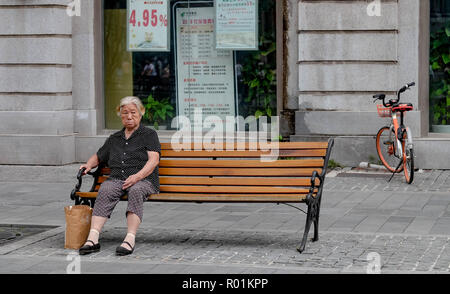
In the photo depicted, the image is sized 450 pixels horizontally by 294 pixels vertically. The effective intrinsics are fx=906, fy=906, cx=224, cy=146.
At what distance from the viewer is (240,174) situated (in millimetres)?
7891

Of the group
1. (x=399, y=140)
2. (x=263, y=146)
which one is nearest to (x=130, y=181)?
(x=263, y=146)

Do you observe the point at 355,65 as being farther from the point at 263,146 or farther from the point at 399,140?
the point at 263,146

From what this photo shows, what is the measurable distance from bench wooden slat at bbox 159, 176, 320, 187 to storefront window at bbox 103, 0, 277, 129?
662 cm

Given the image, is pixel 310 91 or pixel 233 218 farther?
pixel 310 91

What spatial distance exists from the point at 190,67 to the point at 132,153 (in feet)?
23.5

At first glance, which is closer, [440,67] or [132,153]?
[132,153]

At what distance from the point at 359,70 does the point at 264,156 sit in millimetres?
5756

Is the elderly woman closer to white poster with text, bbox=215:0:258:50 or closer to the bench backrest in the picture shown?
the bench backrest

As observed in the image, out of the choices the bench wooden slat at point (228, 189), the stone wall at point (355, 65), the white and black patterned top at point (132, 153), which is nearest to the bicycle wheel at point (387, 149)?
the stone wall at point (355, 65)

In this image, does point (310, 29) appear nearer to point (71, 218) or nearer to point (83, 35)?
point (83, 35)

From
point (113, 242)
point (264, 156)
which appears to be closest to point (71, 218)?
point (113, 242)

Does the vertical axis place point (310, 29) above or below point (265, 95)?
above

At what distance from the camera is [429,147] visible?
1309cm

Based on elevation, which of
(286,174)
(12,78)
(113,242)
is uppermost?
(12,78)
